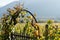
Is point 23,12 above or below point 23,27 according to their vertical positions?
above

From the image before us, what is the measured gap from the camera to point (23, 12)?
6852mm

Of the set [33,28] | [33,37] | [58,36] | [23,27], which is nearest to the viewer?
[58,36]

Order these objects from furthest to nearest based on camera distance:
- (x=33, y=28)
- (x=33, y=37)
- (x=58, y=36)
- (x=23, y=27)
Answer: (x=23, y=27), (x=33, y=28), (x=33, y=37), (x=58, y=36)

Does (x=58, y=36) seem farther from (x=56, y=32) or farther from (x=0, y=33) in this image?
(x=0, y=33)

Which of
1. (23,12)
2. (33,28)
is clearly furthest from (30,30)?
(23,12)

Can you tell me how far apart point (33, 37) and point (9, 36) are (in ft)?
4.35

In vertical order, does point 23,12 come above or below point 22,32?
above

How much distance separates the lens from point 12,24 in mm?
6855

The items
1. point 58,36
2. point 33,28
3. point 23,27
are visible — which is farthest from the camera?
point 23,27

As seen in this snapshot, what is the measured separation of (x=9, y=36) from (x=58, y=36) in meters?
2.01

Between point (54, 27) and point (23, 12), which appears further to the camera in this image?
point (23, 12)

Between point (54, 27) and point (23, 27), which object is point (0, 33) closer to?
point (23, 27)

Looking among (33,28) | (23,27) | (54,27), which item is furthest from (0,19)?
(54,27)

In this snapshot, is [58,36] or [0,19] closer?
[58,36]
